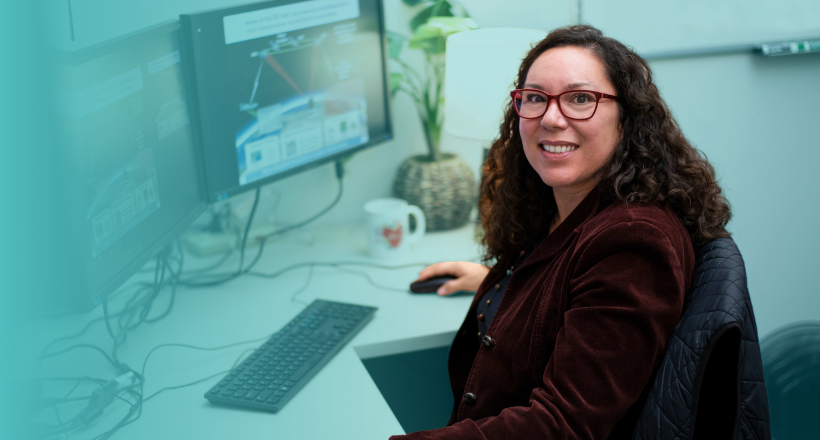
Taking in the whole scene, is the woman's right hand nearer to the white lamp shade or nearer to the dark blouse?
the dark blouse

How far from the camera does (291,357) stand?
1.06 m

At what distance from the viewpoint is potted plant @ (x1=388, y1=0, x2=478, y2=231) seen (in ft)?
5.46

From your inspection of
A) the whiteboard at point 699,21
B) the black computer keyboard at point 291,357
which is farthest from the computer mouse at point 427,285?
the whiteboard at point 699,21

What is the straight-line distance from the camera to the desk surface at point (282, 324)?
914mm

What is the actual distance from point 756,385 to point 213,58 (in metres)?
1.08

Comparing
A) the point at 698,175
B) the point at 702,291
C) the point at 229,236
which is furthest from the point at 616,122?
the point at 229,236

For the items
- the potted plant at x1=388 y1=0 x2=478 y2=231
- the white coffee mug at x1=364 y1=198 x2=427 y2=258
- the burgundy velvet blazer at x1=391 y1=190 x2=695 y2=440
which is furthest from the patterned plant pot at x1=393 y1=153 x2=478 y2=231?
the burgundy velvet blazer at x1=391 y1=190 x2=695 y2=440

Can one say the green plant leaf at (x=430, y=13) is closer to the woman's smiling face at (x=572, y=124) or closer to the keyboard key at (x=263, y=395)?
the woman's smiling face at (x=572, y=124)

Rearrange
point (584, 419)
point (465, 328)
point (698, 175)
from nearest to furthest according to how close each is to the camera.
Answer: point (584, 419) < point (698, 175) < point (465, 328)

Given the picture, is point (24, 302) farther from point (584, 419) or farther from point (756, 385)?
point (756, 385)

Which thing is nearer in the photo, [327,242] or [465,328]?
[465,328]

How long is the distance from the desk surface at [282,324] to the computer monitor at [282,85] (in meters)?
0.23

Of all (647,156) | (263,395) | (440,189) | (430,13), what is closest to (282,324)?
(263,395)

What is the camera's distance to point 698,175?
94 cm
